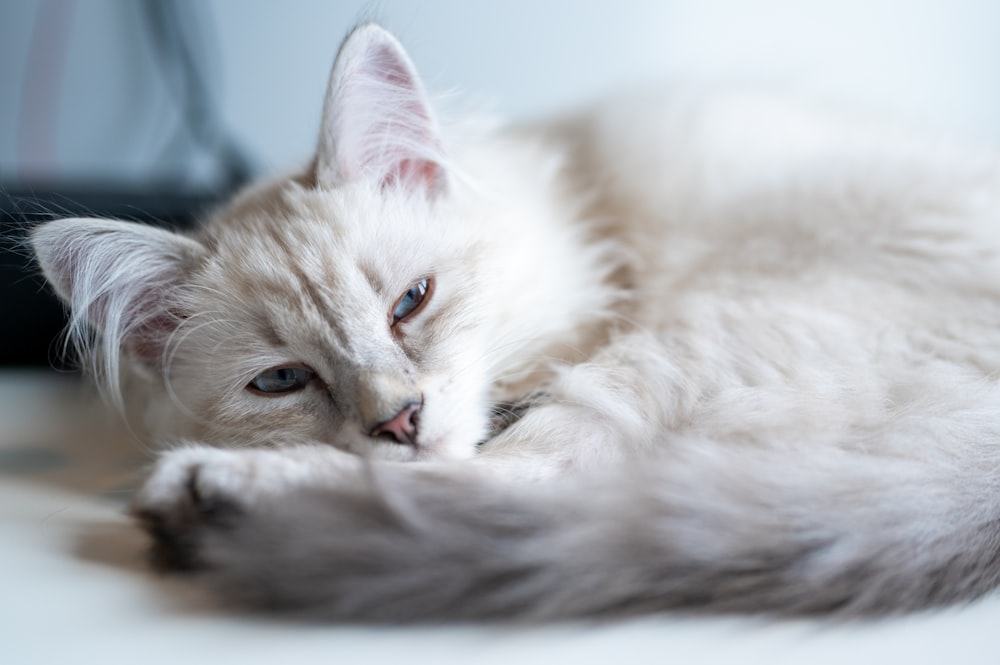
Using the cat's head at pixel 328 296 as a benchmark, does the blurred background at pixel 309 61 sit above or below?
above

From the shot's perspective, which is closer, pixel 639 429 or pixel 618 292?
pixel 639 429

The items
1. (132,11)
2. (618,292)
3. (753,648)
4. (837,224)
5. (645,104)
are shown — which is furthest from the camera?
(132,11)

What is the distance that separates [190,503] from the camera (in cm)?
93

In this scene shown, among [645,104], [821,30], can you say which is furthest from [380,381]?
[821,30]

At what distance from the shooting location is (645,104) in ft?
5.87

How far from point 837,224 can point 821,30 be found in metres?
1.23

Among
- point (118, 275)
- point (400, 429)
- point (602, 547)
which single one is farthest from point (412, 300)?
point (602, 547)

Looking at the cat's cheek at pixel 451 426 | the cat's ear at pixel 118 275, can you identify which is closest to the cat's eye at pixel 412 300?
the cat's cheek at pixel 451 426

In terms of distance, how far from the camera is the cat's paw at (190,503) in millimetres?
895

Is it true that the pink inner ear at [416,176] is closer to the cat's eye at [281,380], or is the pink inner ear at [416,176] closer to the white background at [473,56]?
the cat's eye at [281,380]

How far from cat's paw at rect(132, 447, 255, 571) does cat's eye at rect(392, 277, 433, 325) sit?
350mm

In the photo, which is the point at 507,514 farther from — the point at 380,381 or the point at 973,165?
the point at 973,165

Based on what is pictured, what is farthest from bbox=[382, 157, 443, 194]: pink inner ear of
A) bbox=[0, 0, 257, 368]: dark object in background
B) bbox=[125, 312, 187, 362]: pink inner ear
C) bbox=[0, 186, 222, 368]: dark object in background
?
bbox=[0, 186, 222, 368]: dark object in background

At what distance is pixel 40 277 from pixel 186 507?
0.98 meters
